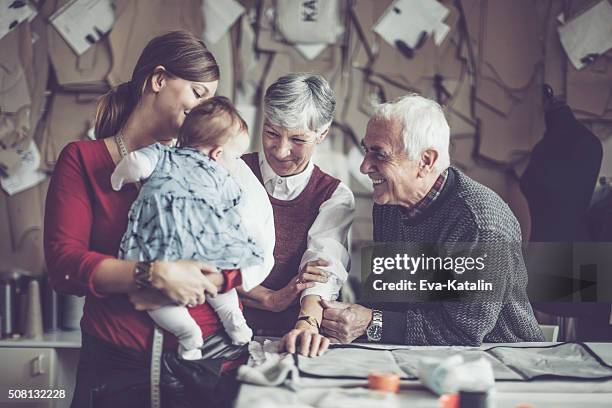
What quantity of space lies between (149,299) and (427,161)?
646 mm

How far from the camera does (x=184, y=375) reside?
123cm

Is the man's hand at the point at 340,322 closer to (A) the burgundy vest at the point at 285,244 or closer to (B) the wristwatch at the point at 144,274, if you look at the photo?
(A) the burgundy vest at the point at 285,244

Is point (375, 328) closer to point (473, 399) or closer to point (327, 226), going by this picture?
point (327, 226)

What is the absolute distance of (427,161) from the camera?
55.6 inches

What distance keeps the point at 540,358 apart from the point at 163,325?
0.69 m

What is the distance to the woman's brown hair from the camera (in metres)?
1.25

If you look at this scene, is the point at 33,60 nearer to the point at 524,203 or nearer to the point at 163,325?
the point at 163,325

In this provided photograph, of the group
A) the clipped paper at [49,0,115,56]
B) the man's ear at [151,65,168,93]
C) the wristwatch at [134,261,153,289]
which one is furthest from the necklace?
the clipped paper at [49,0,115,56]

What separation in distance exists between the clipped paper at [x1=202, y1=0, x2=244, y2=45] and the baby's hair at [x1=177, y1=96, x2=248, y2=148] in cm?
33

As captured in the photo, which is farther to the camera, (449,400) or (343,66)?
(343,66)

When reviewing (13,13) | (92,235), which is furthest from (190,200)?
(13,13)

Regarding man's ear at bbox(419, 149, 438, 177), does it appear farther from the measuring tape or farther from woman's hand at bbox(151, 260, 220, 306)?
the measuring tape

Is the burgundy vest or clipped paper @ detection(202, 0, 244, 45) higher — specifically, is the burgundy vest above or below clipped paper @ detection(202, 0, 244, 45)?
below

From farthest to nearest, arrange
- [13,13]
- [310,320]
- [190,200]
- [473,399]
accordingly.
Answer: [13,13], [310,320], [190,200], [473,399]
